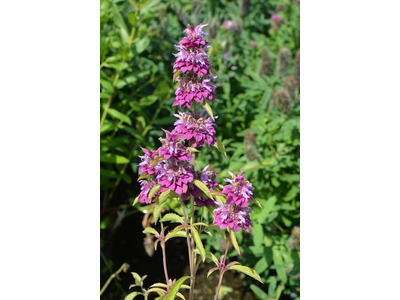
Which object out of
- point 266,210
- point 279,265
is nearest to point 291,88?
point 266,210

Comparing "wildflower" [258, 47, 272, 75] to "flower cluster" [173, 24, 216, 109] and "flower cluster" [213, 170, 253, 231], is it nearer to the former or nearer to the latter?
"flower cluster" [173, 24, 216, 109]

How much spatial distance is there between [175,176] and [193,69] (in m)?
0.30

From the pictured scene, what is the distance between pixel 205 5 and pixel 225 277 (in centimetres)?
197

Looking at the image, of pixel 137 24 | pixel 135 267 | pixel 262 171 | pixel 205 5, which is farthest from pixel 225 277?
pixel 205 5

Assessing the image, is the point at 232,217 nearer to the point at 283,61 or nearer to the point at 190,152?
the point at 190,152

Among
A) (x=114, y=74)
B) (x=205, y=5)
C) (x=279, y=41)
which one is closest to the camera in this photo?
(x=114, y=74)

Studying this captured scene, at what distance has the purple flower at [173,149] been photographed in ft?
3.67

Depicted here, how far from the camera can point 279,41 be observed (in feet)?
9.33

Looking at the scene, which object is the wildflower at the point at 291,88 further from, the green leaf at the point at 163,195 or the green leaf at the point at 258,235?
the green leaf at the point at 163,195

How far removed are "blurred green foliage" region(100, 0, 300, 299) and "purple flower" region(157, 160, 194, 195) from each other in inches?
34.7

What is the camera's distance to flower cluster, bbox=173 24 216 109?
3.84 feet

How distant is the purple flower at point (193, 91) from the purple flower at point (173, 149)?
0.11 m

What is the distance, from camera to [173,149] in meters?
1.12

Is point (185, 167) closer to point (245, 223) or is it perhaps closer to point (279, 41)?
point (245, 223)
